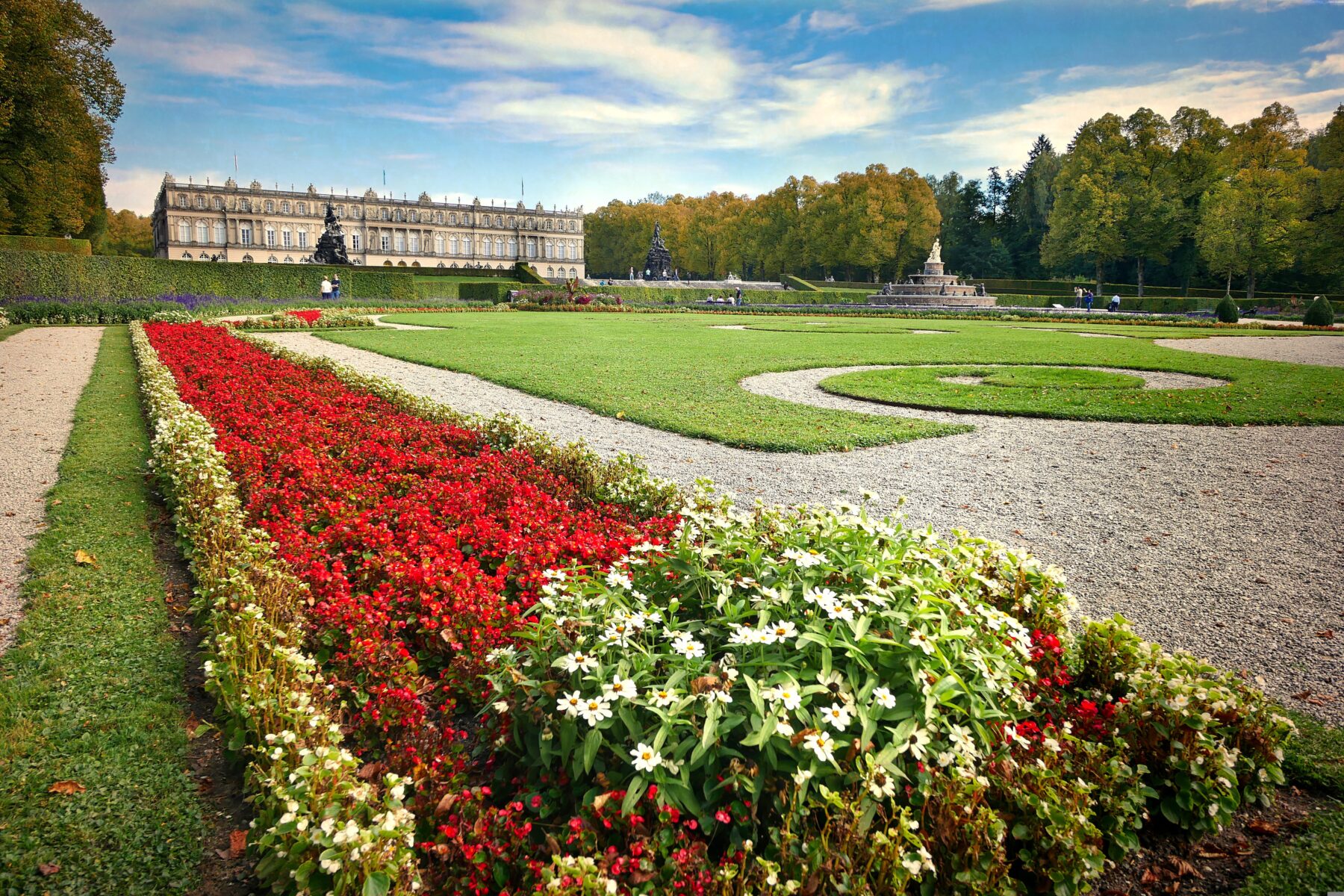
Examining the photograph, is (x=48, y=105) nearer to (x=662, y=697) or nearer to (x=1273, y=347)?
(x=662, y=697)

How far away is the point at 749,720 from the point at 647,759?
30 cm

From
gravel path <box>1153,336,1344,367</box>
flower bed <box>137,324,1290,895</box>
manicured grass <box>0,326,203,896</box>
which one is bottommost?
manicured grass <box>0,326,203,896</box>

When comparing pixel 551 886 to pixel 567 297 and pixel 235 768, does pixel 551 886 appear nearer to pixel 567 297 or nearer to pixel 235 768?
pixel 235 768

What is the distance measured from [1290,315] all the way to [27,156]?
50695mm

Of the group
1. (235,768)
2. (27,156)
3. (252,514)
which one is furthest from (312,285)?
(235,768)

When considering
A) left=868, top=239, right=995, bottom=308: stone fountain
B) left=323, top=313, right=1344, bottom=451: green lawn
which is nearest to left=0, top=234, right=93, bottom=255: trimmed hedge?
left=323, top=313, right=1344, bottom=451: green lawn

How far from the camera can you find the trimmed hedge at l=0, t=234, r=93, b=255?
2508 centimetres

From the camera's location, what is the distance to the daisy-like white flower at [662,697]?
6.55 feet

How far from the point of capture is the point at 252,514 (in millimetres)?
4723

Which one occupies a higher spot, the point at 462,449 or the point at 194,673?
the point at 462,449

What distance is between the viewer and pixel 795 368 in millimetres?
12945

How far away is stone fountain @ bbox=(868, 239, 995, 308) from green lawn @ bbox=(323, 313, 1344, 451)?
57.7 ft

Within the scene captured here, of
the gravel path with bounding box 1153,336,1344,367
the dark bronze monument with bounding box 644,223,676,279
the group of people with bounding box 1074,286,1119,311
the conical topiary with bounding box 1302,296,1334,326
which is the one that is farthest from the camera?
the dark bronze monument with bounding box 644,223,676,279

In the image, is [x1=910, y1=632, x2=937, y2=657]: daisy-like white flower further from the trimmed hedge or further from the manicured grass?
the trimmed hedge
